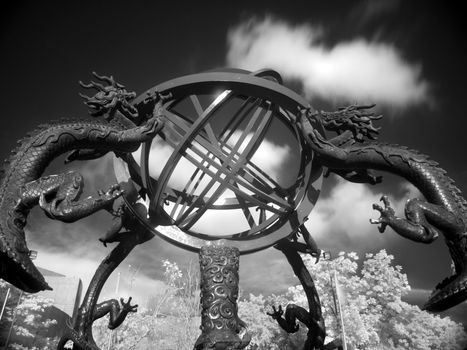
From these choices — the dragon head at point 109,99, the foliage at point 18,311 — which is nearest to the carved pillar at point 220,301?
the dragon head at point 109,99

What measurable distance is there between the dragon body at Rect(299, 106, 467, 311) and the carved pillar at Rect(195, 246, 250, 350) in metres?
2.69

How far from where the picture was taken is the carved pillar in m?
5.17

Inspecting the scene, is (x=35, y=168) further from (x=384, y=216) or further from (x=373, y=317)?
(x=373, y=317)

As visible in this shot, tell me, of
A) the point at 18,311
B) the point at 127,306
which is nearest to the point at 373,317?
the point at 127,306

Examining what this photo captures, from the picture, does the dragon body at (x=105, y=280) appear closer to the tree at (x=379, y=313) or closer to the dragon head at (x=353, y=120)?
the dragon head at (x=353, y=120)

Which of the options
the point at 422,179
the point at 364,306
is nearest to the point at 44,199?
the point at 422,179

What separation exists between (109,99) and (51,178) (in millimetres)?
2117

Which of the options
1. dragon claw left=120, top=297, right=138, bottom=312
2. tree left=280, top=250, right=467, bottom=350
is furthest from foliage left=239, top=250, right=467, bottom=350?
dragon claw left=120, top=297, right=138, bottom=312

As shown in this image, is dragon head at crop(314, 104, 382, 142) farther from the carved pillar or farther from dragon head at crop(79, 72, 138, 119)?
dragon head at crop(79, 72, 138, 119)

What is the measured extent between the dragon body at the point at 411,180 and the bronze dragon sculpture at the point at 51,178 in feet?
11.3

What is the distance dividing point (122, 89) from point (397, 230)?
18.5 feet

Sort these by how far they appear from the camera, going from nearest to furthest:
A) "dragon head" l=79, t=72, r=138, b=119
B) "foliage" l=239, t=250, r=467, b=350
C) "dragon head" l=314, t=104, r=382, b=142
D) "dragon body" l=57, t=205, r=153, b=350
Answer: "dragon head" l=79, t=72, r=138, b=119 < "dragon head" l=314, t=104, r=382, b=142 < "dragon body" l=57, t=205, r=153, b=350 < "foliage" l=239, t=250, r=467, b=350

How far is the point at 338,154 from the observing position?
6.15 meters

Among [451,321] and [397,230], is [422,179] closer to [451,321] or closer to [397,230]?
[397,230]
